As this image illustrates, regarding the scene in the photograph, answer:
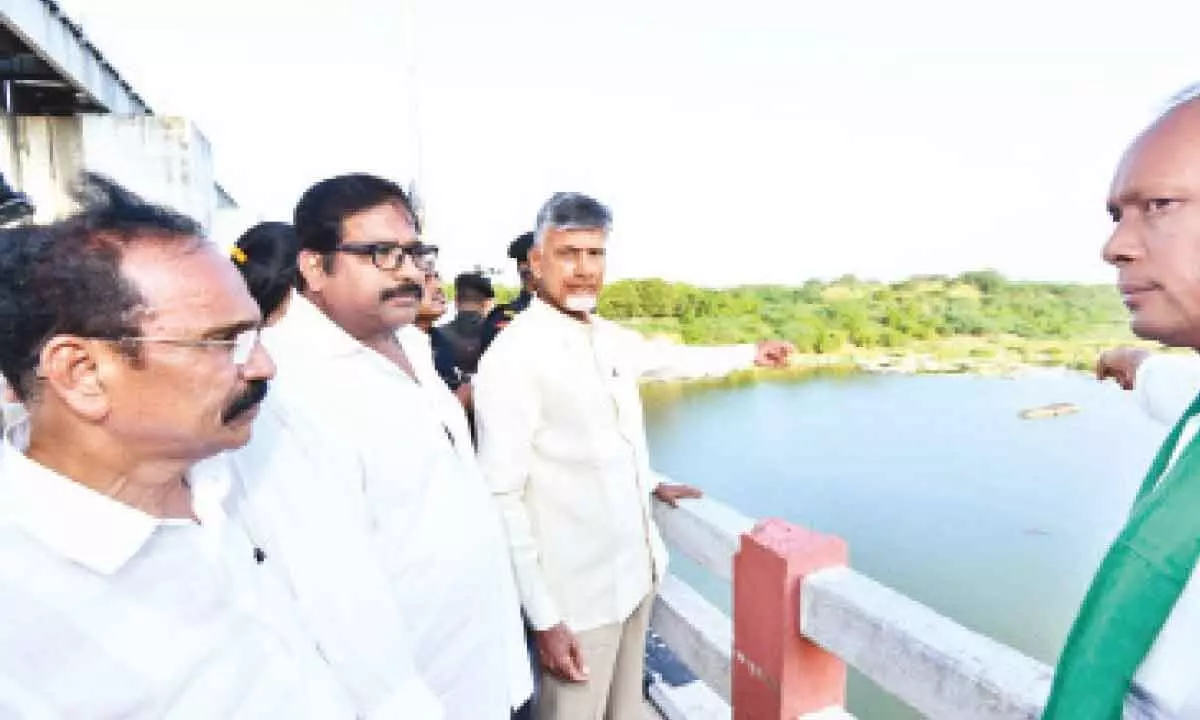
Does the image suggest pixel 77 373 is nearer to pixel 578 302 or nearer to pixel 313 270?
pixel 313 270

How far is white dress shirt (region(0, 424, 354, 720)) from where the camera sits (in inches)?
35.1

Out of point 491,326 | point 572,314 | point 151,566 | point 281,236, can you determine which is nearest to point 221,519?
point 151,566

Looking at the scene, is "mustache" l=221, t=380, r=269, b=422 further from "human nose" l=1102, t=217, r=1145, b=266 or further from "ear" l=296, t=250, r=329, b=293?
"human nose" l=1102, t=217, r=1145, b=266

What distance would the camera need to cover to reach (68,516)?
3.10 feet

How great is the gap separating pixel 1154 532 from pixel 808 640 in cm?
100

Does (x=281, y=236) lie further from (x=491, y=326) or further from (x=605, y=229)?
(x=491, y=326)

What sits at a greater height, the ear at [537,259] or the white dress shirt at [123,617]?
the ear at [537,259]

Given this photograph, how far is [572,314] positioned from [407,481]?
32.2 inches

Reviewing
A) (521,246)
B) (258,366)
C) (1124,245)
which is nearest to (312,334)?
(258,366)

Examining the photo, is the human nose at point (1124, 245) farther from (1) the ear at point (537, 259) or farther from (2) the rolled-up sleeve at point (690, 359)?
(2) the rolled-up sleeve at point (690, 359)

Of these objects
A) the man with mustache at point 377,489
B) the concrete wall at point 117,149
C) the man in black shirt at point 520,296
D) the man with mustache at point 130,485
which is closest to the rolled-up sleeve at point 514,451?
the man with mustache at point 377,489

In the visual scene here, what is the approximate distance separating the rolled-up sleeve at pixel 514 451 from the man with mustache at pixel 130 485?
34.3 inches

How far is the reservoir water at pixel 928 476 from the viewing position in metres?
10.7

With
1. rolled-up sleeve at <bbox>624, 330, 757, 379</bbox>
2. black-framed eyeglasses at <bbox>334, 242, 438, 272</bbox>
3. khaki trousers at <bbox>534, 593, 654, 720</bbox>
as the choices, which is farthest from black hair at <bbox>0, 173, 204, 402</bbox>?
rolled-up sleeve at <bbox>624, 330, 757, 379</bbox>
